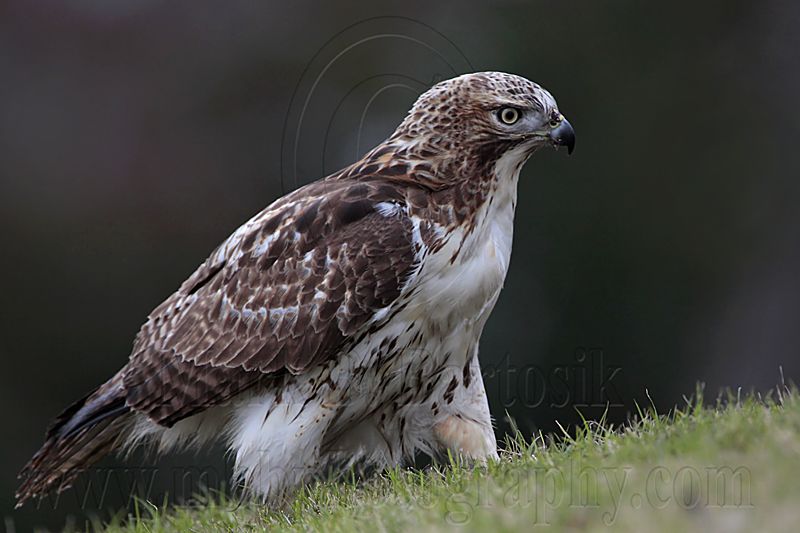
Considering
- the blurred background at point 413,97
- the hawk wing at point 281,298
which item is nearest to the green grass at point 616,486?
the hawk wing at point 281,298

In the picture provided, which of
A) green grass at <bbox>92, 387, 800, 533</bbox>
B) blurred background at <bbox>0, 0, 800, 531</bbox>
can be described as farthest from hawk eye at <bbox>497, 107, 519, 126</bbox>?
blurred background at <bbox>0, 0, 800, 531</bbox>

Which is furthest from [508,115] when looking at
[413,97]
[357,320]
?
[413,97]

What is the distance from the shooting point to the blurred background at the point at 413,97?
38.2 feet

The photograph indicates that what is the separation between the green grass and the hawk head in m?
1.50

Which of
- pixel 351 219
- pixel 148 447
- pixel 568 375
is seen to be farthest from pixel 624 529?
pixel 568 375

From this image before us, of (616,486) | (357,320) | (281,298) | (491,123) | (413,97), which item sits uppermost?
(491,123)

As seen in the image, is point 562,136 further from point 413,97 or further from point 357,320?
point 413,97

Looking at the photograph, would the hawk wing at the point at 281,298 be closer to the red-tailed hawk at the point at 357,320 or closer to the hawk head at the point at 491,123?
the red-tailed hawk at the point at 357,320

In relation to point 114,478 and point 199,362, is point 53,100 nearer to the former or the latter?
point 114,478

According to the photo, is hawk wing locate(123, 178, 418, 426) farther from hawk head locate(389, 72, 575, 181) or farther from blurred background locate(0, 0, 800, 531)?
blurred background locate(0, 0, 800, 531)

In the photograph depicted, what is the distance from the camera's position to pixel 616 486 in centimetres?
391

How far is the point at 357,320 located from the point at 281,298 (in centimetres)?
56

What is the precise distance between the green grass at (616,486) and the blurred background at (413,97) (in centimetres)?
580

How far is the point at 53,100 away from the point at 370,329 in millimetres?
8306
